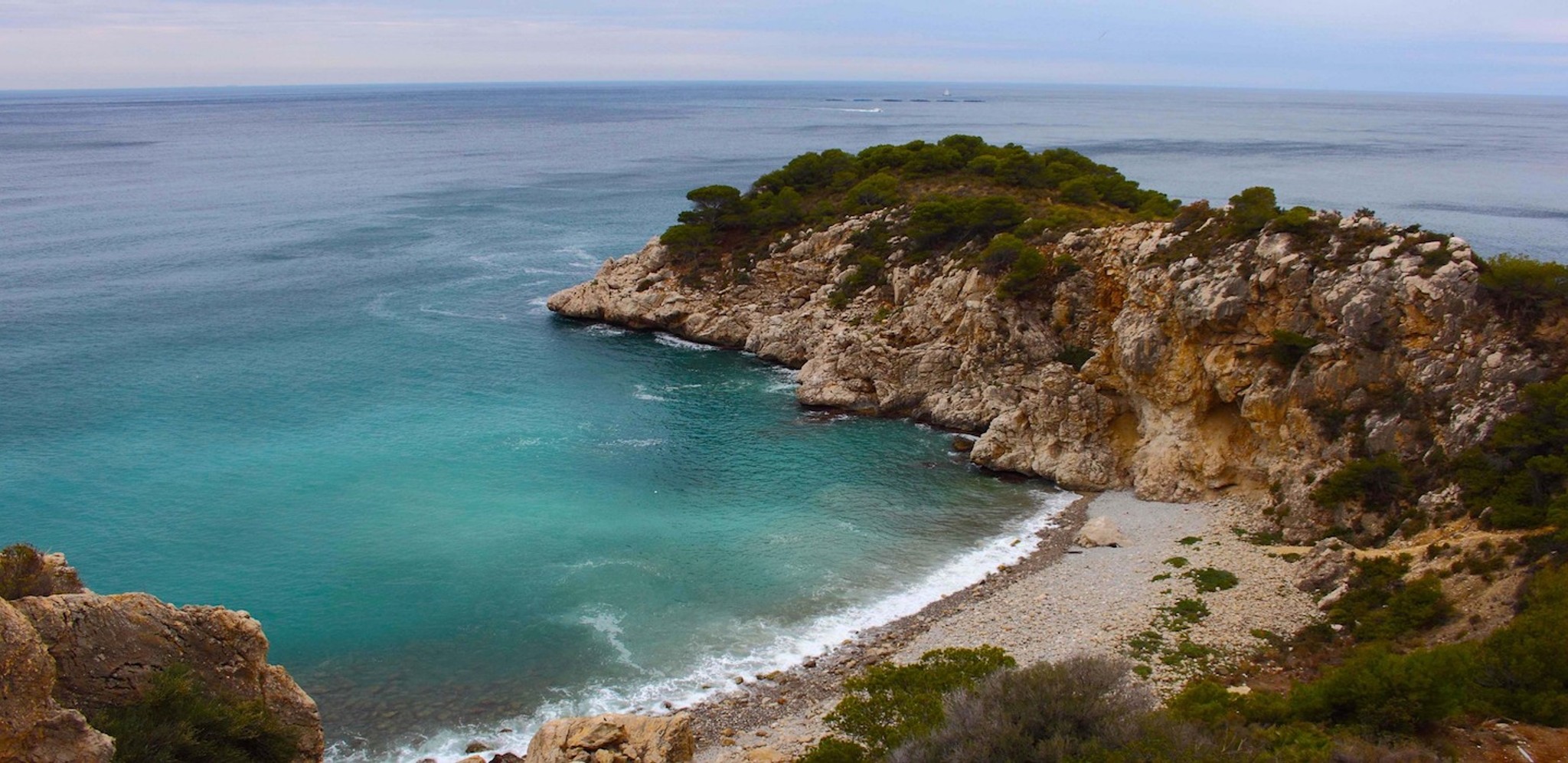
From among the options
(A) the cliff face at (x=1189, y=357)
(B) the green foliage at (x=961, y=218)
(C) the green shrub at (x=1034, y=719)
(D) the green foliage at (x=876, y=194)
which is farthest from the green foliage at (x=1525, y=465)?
(D) the green foliage at (x=876, y=194)

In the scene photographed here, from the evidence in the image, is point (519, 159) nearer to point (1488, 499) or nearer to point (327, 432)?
point (327, 432)

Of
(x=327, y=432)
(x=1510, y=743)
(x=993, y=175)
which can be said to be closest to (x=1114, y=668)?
(x=1510, y=743)

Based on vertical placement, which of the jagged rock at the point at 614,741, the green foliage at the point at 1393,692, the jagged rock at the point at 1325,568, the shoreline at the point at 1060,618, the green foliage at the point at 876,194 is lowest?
the shoreline at the point at 1060,618

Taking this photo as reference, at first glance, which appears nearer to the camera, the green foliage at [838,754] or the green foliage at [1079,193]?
the green foliage at [838,754]

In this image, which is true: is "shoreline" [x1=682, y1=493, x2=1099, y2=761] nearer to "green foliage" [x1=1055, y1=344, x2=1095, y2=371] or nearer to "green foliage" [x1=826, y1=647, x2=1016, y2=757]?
"green foliage" [x1=826, y1=647, x2=1016, y2=757]

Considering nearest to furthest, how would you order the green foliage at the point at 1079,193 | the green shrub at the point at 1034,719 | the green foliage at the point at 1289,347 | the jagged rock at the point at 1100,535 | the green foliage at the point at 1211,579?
1. the green shrub at the point at 1034,719
2. the green foliage at the point at 1211,579
3. the jagged rock at the point at 1100,535
4. the green foliage at the point at 1289,347
5. the green foliage at the point at 1079,193

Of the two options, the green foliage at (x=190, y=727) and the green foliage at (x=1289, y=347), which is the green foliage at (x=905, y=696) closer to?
the green foliage at (x=190, y=727)

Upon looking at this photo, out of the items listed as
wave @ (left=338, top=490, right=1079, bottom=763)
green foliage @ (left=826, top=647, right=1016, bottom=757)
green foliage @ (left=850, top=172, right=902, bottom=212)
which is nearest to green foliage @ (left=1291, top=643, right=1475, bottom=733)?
green foliage @ (left=826, top=647, right=1016, bottom=757)

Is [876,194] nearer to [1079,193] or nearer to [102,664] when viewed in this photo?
[1079,193]
